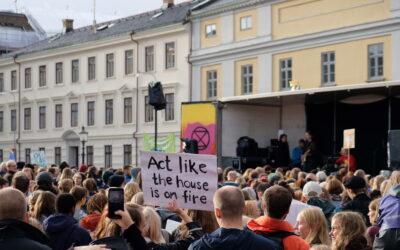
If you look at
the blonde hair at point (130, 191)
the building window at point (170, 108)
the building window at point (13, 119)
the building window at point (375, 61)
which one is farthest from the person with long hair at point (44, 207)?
the building window at point (13, 119)

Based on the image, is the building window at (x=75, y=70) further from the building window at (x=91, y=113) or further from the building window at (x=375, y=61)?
the building window at (x=375, y=61)

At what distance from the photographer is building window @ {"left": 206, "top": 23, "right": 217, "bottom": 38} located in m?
40.9

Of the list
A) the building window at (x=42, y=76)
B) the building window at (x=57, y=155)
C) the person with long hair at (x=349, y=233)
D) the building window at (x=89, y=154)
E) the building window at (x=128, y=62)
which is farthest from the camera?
the building window at (x=42, y=76)

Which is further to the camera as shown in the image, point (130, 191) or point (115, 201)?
point (130, 191)

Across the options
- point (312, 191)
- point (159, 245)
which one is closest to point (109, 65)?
point (312, 191)

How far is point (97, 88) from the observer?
4872 cm

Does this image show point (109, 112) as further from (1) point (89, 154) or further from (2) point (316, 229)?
(2) point (316, 229)

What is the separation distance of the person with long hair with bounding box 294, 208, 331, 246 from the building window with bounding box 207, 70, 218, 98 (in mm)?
33644

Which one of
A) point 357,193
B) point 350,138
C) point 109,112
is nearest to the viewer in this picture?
point 357,193

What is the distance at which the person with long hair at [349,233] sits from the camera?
667 centimetres

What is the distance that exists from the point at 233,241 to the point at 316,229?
212 cm

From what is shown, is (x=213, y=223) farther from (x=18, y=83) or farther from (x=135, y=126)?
(x=18, y=83)

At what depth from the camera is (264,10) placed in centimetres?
3762

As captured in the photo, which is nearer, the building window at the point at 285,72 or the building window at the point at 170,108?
the building window at the point at 285,72
